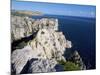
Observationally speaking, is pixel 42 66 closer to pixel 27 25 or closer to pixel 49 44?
pixel 49 44

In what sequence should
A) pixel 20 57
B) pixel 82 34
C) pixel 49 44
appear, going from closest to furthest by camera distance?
A: pixel 20 57 < pixel 49 44 < pixel 82 34

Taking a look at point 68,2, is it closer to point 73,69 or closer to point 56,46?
point 56,46

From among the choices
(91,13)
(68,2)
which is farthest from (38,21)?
(91,13)

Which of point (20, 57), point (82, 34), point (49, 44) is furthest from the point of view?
point (82, 34)

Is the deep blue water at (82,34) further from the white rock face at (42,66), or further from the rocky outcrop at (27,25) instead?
the white rock face at (42,66)

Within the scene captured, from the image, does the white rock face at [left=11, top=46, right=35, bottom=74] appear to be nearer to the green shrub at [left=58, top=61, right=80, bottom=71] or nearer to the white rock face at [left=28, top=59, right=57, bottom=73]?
the white rock face at [left=28, top=59, right=57, bottom=73]

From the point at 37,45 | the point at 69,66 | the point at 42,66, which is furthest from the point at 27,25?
the point at 69,66

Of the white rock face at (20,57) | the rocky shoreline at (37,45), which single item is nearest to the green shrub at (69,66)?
the rocky shoreline at (37,45)

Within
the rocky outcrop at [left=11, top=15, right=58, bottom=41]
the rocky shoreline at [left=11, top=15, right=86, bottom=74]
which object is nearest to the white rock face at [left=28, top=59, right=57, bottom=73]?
the rocky shoreline at [left=11, top=15, right=86, bottom=74]
